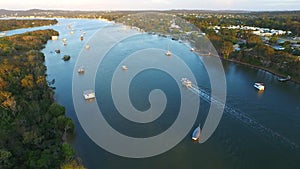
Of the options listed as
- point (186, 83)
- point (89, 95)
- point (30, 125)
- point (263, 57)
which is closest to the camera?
point (30, 125)

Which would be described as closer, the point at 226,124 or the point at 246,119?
the point at 226,124

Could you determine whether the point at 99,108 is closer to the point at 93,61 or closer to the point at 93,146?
the point at 93,146

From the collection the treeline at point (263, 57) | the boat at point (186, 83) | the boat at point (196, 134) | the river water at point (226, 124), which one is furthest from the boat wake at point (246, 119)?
the treeline at point (263, 57)

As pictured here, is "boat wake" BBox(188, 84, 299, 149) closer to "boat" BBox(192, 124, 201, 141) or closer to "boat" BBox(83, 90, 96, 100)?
"boat" BBox(192, 124, 201, 141)

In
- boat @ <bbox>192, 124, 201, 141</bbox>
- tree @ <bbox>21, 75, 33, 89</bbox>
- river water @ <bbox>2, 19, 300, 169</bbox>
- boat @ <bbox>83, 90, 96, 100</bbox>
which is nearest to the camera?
river water @ <bbox>2, 19, 300, 169</bbox>

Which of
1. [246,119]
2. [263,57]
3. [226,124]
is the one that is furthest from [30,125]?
[263,57]

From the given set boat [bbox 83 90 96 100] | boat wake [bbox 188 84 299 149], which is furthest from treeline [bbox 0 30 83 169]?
boat wake [bbox 188 84 299 149]

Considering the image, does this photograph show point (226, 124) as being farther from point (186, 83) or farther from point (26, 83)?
point (26, 83)
